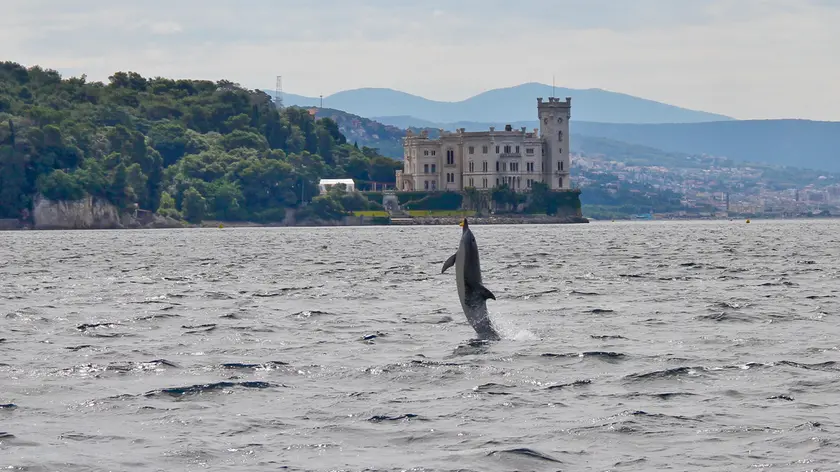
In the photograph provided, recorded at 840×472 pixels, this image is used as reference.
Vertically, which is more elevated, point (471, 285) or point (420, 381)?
point (471, 285)

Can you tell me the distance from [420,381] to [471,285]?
5.38 m

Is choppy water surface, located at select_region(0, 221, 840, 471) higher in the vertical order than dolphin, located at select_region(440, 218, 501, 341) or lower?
lower

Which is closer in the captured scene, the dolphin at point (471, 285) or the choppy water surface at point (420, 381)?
the choppy water surface at point (420, 381)

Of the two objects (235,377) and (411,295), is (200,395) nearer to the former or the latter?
(235,377)

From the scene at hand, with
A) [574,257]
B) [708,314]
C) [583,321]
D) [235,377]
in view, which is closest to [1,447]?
[235,377]

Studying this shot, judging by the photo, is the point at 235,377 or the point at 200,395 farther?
the point at 235,377

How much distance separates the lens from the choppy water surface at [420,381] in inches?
747

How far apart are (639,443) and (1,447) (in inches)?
339

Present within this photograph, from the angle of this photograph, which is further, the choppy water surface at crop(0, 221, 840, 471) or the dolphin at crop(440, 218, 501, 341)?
the dolphin at crop(440, 218, 501, 341)

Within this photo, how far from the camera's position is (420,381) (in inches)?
965

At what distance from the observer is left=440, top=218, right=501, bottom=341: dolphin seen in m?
28.5

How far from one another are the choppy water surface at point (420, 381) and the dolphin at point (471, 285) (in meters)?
0.71

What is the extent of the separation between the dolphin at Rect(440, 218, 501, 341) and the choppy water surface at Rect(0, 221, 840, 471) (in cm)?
71

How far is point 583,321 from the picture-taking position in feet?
115
